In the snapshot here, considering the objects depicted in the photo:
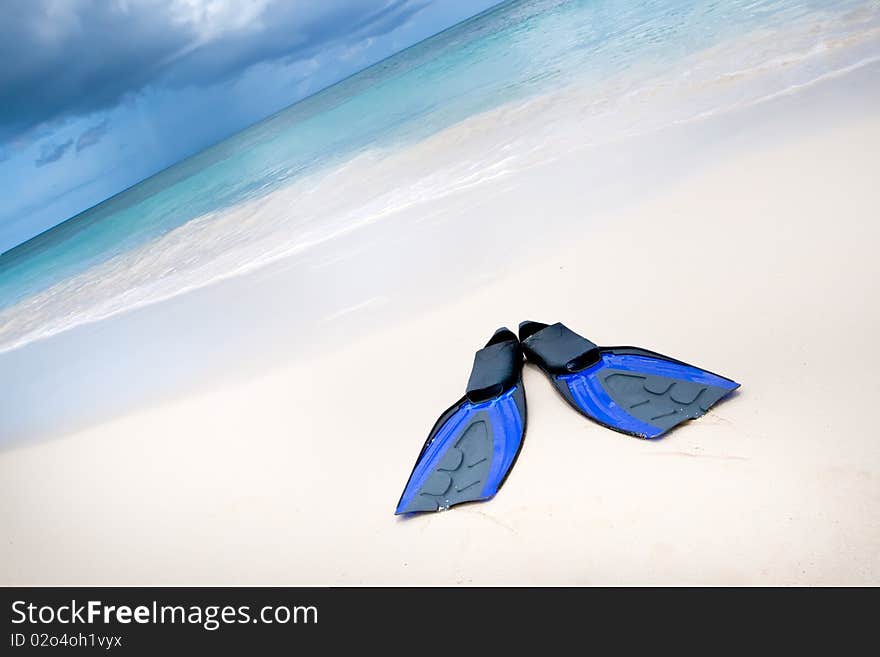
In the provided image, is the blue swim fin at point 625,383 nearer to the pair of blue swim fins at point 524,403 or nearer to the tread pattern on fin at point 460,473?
the pair of blue swim fins at point 524,403

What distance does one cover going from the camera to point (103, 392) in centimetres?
498

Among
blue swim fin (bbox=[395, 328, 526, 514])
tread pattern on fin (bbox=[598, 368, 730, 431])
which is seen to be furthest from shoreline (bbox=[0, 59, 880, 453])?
tread pattern on fin (bbox=[598, 368, 730, 431])

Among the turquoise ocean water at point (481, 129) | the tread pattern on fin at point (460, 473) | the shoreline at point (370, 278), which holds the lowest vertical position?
the tread pattern on fin at point (460, 473)

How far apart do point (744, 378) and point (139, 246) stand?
483 inches

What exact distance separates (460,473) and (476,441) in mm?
212

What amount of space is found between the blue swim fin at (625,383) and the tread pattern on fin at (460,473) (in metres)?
0.48

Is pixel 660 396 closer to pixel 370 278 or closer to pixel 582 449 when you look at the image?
pixel 582 449

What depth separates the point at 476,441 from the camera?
9.32ft

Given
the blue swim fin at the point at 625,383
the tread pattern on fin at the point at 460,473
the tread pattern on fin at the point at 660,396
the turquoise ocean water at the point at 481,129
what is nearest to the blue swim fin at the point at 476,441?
the tread pattern on fin at the point at 460,473

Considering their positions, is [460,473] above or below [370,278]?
below

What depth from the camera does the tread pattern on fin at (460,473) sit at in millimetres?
2562

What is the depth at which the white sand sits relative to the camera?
2145mm

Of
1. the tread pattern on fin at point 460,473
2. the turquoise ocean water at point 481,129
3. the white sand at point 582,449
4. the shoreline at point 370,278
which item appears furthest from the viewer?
the turquoise ocean water at point 481,129

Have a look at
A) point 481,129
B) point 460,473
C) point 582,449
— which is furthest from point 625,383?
point 481,129
